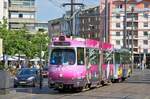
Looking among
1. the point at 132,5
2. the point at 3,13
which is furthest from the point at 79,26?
the point at 3,13

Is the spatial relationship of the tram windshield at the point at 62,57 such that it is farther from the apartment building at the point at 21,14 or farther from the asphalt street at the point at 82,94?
the apartment building at the point at 21,14

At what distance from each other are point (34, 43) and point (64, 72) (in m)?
62.3

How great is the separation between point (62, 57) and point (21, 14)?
98775mm

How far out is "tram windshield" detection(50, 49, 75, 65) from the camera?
29578mm

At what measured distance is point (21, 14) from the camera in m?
127

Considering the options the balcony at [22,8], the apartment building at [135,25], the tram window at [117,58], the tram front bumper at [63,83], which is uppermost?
Answer: the balcony at [22,8]

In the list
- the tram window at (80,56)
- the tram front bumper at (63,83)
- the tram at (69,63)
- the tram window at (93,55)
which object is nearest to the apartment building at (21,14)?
the tram window at (93,55)

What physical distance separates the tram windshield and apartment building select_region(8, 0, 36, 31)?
318ft

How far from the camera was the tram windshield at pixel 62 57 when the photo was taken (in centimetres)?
2958

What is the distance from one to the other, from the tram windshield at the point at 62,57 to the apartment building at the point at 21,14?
96918mm

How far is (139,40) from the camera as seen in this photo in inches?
5635

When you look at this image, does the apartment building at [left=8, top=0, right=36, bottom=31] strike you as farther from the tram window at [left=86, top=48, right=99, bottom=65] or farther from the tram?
the tram

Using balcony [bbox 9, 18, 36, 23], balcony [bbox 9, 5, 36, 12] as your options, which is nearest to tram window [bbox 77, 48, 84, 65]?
balcony [bbox 9, 5, 36, 12]

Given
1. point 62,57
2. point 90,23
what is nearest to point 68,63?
point 62,57
